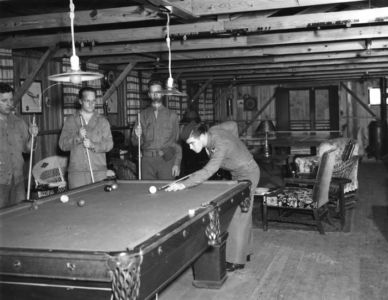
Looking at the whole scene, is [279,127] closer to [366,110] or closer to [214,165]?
[366,110]

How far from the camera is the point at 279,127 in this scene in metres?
14.6

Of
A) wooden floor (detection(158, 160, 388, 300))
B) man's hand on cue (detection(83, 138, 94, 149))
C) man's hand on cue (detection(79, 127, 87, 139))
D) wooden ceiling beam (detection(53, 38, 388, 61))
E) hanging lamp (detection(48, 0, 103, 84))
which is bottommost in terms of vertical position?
wooden floor (detection(158, 160, 388, 300))

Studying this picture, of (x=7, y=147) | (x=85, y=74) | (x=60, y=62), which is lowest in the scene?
(x=7, y=147)

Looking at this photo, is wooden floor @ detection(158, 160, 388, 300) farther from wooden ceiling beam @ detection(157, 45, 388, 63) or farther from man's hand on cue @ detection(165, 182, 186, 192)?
wooden ceiling beam @ detection(157, 45, 388, 63)

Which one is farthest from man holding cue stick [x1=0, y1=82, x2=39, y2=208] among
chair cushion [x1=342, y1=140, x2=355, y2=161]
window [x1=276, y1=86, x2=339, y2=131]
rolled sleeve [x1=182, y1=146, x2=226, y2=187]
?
window [x1=276, y1=86, x2=339, y2=131]

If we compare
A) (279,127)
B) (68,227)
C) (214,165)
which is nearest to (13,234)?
(68,227)

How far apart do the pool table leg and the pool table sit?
0.02 m

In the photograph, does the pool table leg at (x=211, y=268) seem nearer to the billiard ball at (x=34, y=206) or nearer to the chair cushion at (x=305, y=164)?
the billiard ball at (x=34, y=206)

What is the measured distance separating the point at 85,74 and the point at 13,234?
1249mm

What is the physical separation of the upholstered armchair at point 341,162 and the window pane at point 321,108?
667 centimetres

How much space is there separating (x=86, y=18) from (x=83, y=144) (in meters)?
1.34

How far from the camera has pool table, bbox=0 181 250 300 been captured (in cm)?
223

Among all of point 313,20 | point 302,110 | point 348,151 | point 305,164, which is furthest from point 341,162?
point 302,110

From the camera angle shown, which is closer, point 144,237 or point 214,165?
point 144,237
